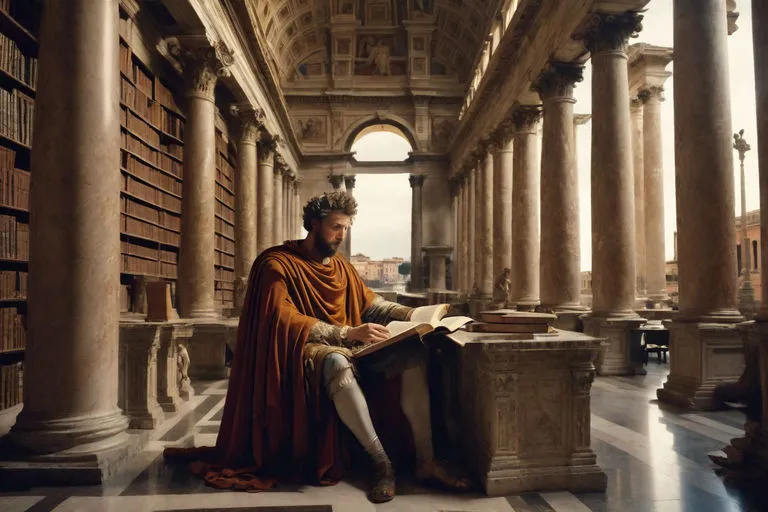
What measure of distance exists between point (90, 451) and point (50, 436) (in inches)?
10.2

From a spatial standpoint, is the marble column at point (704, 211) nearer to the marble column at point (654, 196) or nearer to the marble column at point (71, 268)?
the marble column at point (71, 268)

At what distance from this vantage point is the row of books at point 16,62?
5.00 meters

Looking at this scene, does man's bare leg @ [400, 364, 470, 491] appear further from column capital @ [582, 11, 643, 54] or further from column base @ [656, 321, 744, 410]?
column capital @ [582, 11, 643, 54]

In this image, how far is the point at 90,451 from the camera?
3486mm

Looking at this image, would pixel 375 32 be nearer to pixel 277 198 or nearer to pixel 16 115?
pixel 277 198

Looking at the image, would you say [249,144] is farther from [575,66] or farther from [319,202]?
[319,202]

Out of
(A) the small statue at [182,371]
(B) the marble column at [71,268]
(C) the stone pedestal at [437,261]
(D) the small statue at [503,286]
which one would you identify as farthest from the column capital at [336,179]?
(B) the marble column at [71,268]

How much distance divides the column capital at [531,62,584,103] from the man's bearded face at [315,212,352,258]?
785 centimetres

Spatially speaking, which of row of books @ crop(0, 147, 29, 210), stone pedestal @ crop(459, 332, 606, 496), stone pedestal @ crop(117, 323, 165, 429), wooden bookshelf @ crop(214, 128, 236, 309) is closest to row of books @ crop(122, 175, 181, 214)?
row of books @ crop(0, 147, 29, 210)

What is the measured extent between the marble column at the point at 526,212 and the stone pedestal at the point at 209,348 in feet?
22.9

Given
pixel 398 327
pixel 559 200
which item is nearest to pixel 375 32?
pixel 559 200

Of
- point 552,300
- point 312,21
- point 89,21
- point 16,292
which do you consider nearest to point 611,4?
point 552,300

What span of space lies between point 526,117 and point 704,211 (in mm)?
7304

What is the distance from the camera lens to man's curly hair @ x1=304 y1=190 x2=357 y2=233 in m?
3.62
